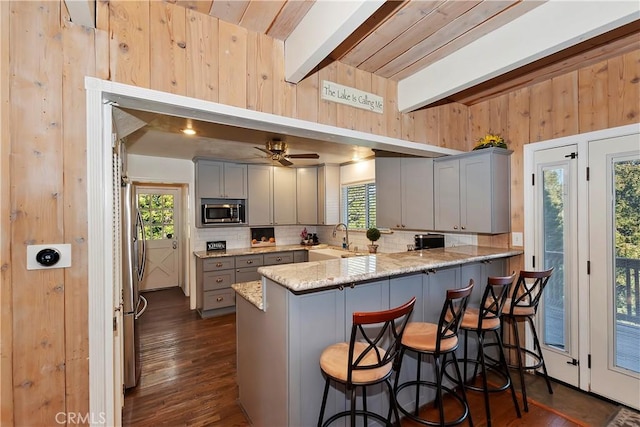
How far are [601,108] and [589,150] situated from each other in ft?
1.08

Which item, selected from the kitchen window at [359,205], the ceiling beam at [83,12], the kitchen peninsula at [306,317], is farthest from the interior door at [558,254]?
the ceiling beam at [83,12]

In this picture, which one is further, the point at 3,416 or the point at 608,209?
the point at 608,209

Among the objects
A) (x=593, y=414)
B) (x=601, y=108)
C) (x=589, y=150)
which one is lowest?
(x=593, y=414)

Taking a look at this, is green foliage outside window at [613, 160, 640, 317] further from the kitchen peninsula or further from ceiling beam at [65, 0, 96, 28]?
ceiling beam at [65, 0, 96, 28]

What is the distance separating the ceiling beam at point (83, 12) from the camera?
1222 millimetres

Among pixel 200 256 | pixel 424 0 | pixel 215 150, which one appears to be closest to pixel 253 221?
pixel 200 256

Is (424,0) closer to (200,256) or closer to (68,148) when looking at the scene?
(68,148)

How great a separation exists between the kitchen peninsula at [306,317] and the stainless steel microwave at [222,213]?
2679 millimetres

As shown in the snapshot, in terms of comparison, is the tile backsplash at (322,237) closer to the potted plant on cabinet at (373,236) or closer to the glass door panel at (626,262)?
the potted plant on cabinet at (373,236)

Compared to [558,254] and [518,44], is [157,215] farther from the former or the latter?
[558,254]

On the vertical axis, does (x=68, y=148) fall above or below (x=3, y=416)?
above

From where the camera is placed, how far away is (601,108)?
2.32m

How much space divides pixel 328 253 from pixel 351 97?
293cm

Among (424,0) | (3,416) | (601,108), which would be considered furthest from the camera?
(601,108)
